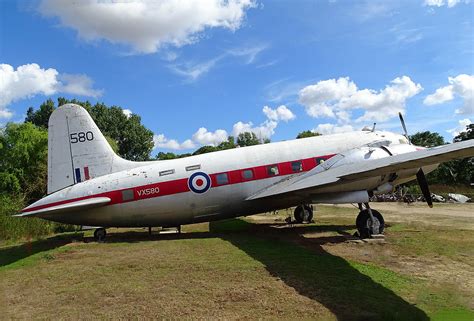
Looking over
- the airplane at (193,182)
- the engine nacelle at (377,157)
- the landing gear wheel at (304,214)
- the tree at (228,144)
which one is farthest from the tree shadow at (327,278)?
the tree at (228,144)

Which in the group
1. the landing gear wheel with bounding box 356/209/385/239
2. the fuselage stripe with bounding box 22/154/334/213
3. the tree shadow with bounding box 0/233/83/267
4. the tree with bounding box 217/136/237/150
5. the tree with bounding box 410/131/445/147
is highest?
the tree with bounding box 217/136/237/150

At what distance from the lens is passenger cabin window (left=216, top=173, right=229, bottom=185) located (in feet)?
52.1

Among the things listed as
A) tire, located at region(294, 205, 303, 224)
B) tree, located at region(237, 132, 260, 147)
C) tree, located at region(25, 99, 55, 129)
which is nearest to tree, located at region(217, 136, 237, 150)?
tree, located at region(237, 132, 260, 147)

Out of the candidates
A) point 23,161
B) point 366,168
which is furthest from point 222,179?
point 23,161

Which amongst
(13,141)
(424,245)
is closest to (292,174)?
(424,245)

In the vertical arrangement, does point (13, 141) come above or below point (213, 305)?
above

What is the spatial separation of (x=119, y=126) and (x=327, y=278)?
7831cm

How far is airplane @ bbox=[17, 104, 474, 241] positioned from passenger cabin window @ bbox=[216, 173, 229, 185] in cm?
5

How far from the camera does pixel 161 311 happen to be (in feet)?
24.1

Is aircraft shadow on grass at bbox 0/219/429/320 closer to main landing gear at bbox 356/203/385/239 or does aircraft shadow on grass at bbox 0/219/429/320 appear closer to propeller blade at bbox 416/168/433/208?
main landing gear at bbox 356/203/385/239

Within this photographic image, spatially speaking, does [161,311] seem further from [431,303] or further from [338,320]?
[431,303]

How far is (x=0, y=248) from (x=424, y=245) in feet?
58.3

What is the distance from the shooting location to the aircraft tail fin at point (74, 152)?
15.2 m

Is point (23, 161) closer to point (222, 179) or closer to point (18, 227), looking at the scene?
point (18, 227)
